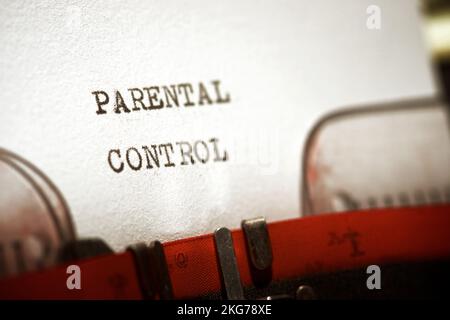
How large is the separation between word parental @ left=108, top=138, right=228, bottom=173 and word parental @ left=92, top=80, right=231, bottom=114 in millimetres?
88

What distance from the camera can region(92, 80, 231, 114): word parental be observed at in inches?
37.6

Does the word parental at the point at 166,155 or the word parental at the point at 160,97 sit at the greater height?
the word parental at the point at 160,97

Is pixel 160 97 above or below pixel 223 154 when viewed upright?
above

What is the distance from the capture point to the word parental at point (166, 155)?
950 millimetres

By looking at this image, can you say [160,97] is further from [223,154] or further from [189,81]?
[223,154]

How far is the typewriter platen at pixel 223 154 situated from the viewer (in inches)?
34.5

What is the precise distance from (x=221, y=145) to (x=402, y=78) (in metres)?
0.54

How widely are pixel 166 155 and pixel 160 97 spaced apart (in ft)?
0.43

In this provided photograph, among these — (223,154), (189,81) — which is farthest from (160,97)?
(223,154)

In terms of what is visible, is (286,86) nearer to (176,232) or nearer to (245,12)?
(245,12)

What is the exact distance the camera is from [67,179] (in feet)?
2.94

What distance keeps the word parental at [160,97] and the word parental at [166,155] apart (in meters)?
0.09

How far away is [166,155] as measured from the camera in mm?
Result: 989
